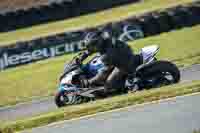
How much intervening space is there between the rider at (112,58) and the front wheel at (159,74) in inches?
11.4

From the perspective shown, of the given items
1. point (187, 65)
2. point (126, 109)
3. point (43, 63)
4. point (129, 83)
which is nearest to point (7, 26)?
point (43, 63)

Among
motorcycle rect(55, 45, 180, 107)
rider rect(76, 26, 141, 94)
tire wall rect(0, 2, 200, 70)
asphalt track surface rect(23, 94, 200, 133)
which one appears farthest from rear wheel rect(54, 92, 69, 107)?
tire wall rect(0, 2, 200, 70)

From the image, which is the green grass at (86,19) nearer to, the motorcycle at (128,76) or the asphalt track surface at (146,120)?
the motorcycle at (128,76)

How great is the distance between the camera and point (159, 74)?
39.8 ft

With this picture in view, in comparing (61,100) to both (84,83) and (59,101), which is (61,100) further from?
(84,83)

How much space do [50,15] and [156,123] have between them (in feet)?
65.1

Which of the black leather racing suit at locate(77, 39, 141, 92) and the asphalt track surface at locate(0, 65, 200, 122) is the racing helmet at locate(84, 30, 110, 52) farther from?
the asphalt track surface at locate(0, 65, 200, 122)

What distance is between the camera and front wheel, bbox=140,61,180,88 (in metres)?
12.0

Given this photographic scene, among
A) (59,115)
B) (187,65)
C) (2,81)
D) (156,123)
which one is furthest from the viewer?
(2,81)

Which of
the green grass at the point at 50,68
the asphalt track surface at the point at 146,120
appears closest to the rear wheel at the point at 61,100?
the green grass at the point at 50,68

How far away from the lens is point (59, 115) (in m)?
10.8

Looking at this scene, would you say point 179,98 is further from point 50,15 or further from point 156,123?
point 50,15

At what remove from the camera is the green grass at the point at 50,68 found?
15716mm

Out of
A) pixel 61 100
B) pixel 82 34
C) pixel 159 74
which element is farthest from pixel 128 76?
pixel 82 34
